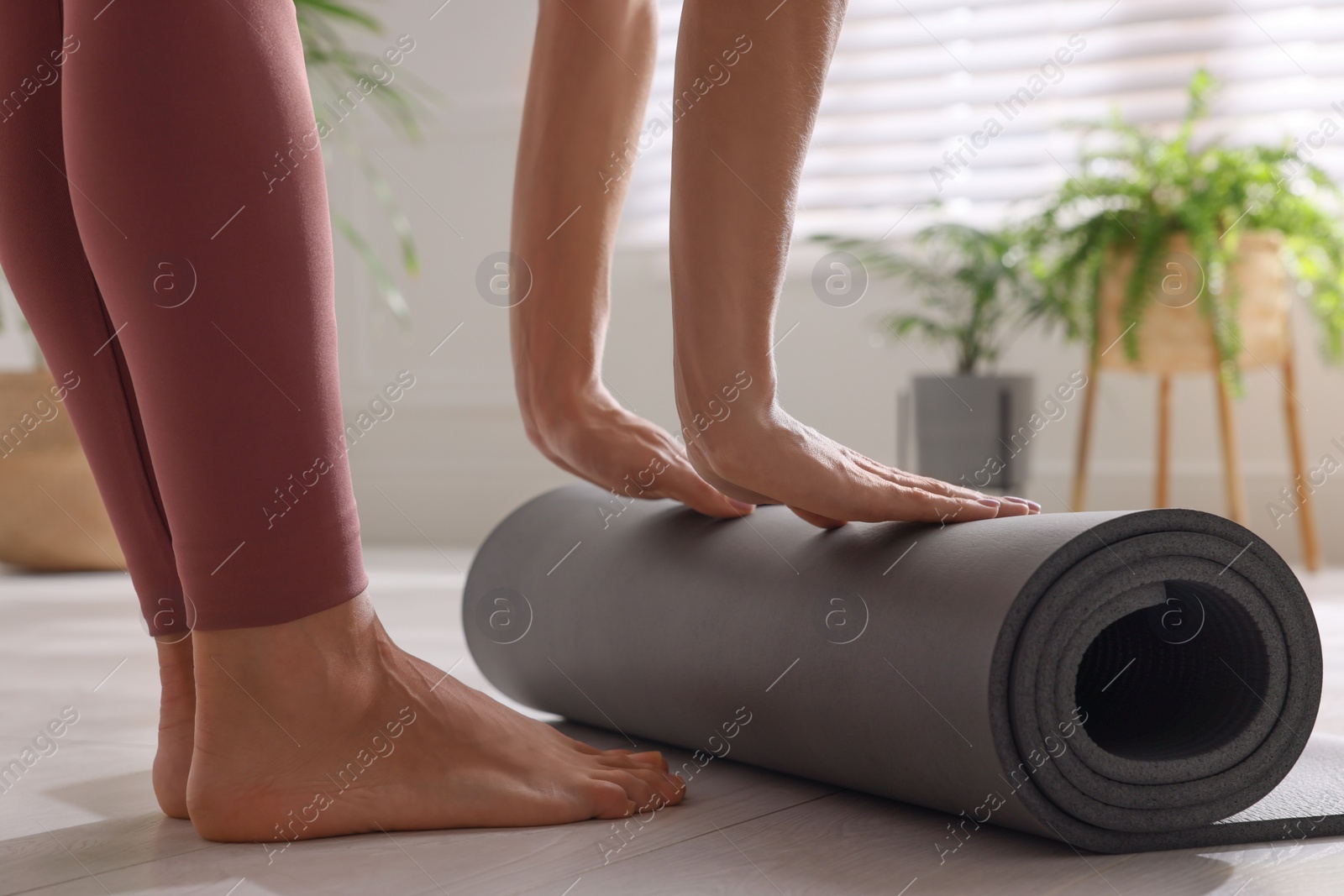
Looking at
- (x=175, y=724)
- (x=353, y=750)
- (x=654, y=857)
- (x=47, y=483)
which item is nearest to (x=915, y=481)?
(x=654, y=857)

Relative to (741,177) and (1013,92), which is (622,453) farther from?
(1013,92)

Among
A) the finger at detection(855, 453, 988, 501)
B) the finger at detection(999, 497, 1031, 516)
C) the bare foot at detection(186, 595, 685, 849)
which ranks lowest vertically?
the bare foot at detection(186, 595, 685, 849)

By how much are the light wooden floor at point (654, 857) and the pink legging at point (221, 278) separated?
0.16 meters

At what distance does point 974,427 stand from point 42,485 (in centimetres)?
191

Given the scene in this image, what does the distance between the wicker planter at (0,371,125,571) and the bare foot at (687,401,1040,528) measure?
2129 mm

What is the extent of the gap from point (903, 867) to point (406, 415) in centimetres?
296

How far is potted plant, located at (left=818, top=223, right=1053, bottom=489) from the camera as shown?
2.67 m

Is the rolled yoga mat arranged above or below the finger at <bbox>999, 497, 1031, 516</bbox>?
below

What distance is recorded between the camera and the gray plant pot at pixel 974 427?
8.71 ft

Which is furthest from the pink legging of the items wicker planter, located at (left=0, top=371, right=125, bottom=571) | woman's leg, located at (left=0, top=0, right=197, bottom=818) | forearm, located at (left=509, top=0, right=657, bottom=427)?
wicker planter, located at (left=0, top=371, right=125, bottom=571)

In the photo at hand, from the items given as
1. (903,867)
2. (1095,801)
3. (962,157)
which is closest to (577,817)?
(903,867)

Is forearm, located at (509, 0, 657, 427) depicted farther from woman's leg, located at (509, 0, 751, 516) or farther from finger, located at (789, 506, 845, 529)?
finger, located at (789, 506, 845, 529)

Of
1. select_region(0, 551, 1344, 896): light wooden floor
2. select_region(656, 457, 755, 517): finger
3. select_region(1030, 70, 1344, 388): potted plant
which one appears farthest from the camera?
select_region(1030, 70, 1344, 388): potted plant

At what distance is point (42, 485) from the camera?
2.69 m
